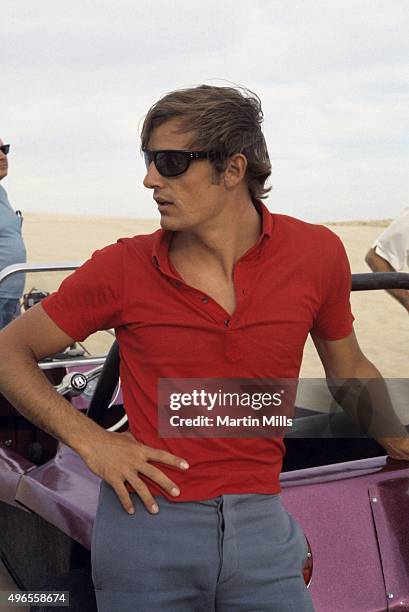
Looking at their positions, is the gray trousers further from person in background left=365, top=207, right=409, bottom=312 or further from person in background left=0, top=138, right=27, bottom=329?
person in background left=0, top=138, right=27, bottom=329

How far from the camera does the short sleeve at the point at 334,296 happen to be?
1.95 m

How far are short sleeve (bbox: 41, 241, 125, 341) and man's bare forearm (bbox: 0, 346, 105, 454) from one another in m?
0.11

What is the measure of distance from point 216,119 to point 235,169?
0.12 m

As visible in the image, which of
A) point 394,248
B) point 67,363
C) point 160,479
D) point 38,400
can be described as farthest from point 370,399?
point 394,248

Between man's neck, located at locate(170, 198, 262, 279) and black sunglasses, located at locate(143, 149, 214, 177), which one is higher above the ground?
black sunglasses, located at locate(143, 149, 214, 177)

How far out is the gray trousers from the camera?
1.76 meters

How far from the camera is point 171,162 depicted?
6.20 feet

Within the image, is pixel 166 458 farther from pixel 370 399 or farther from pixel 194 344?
pixel 370 399

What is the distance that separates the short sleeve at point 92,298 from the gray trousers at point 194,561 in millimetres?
361

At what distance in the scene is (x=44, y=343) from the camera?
1.91 meters

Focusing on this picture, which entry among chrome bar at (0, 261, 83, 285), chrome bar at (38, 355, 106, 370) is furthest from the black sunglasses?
chrome bar at (0, 261, 83, 285)

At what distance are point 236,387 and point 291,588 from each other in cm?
40

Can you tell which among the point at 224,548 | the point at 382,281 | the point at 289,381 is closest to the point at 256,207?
the point at 289,381

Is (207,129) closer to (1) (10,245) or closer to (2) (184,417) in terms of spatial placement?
(2) (184,417)
